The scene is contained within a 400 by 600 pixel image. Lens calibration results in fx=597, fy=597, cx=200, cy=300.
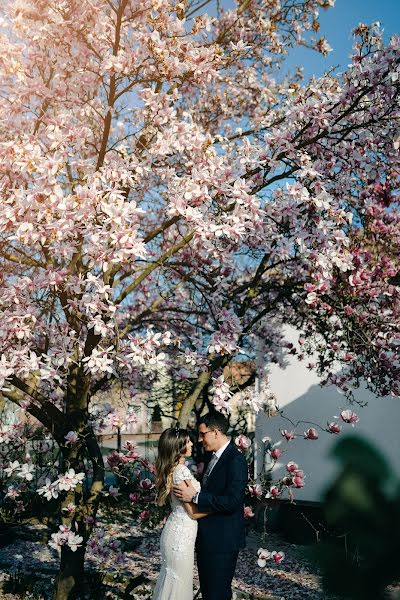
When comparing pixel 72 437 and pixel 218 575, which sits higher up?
pixel 72 437

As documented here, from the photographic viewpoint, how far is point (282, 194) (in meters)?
5.68

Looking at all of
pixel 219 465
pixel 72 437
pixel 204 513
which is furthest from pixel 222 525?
pixel 72 437

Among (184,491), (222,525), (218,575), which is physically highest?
(184,491)

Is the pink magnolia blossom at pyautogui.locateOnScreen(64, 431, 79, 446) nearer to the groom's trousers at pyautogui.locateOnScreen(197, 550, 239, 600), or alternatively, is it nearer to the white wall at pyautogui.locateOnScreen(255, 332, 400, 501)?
the groom's trousers at pyautogui.locateOnScreen(197, 550, 239, 600)

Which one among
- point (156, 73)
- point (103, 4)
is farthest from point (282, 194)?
point (103, 4)

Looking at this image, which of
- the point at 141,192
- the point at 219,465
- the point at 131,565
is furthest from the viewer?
the point at 131,565

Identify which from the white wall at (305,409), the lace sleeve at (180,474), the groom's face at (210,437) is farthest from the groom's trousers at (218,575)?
the white wall at (305,409)

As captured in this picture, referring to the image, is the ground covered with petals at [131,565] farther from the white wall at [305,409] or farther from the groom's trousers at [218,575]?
the groom's trousers at [218,575]

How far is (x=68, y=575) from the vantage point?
585cm

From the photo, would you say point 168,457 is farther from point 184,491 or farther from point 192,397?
point 192,397

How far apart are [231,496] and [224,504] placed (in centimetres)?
7

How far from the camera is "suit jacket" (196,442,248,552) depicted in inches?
159

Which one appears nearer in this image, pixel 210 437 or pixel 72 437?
pixel 210 437

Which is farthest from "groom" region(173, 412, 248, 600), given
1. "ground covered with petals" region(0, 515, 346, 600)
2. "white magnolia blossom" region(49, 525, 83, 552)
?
"ground covered with petals" region(0, 515, 346, 600)
